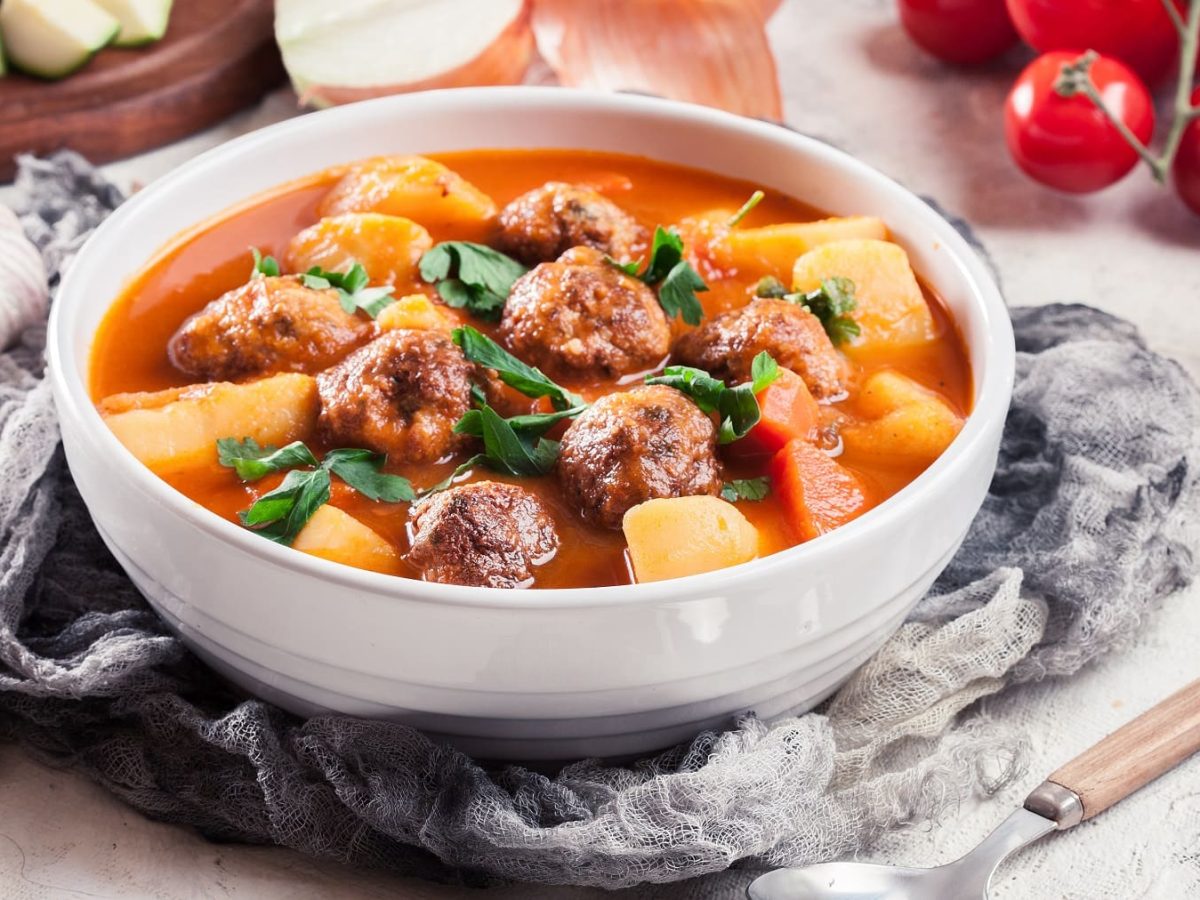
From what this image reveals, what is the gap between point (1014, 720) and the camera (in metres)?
3.30

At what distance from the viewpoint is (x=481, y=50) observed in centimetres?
514

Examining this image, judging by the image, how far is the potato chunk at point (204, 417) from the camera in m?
3.14

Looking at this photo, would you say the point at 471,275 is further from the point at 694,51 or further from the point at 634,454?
the point at 694,51

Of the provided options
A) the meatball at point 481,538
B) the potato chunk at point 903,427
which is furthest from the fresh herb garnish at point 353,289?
the potato chunk at point 903,427

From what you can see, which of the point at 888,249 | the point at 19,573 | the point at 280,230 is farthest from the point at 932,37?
the point at 19,573

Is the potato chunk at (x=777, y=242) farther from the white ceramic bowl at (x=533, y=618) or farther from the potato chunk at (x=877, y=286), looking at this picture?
the white ceramic bowl at (x=533, y=618)

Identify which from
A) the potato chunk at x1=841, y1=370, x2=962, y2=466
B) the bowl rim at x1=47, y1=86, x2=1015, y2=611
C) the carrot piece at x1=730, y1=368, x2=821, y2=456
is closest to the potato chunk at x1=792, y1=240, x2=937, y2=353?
the bowl rim at x1=47, y1=86, x2=1015, y2=611

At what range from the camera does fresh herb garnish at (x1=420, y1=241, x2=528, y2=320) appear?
3.65 m

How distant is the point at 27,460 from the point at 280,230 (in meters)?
0.92

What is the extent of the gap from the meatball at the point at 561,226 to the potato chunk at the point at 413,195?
0.47 feet

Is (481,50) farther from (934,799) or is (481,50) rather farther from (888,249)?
(934,799)

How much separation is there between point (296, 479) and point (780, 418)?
1013 mm

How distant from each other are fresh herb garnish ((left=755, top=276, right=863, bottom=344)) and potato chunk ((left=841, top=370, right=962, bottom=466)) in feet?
0.70

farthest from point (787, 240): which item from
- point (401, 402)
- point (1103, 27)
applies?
point (1103, 27)
